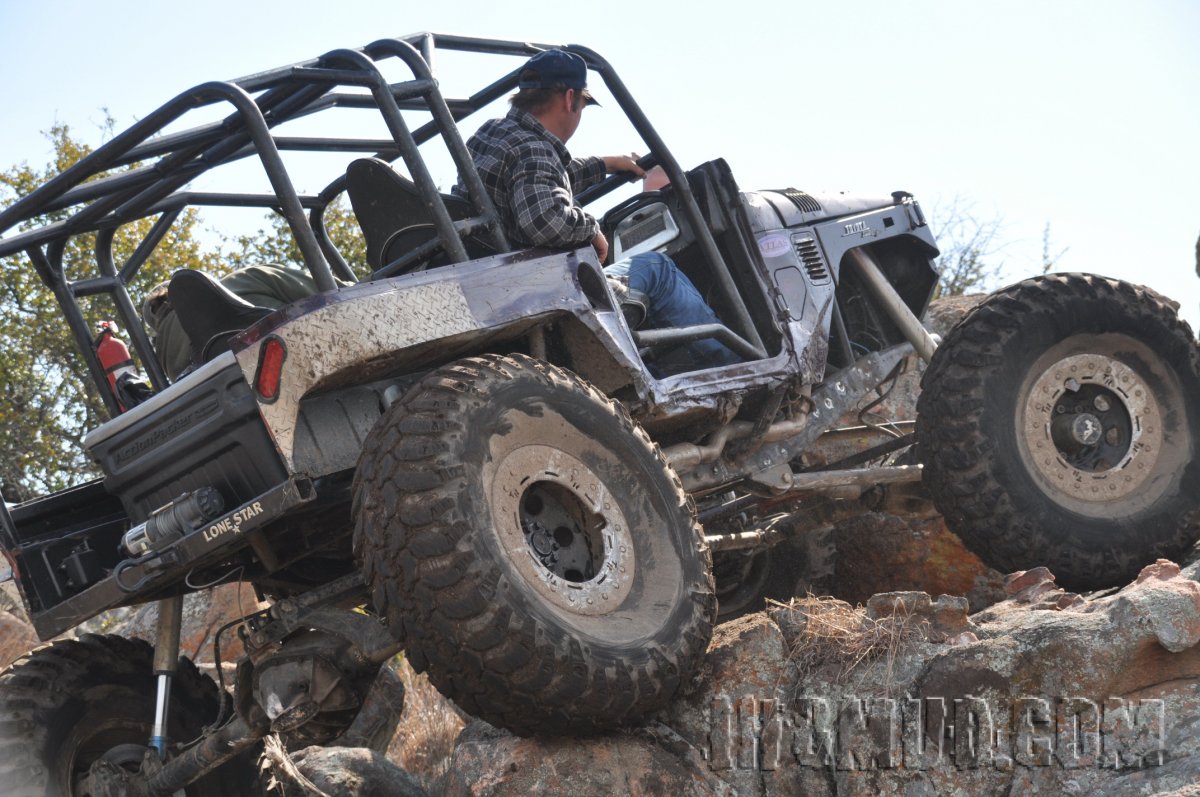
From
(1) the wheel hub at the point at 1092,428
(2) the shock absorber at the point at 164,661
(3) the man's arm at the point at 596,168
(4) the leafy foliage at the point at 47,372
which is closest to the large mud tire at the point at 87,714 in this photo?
(2) the shock absorber at the point at 164,661

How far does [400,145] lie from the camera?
162 inches

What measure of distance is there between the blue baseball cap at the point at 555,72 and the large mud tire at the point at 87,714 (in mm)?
2326

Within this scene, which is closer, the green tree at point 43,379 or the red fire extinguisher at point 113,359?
the red fire extinguisher at point 113,359

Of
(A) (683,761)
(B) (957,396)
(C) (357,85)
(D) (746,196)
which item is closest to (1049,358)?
(B) (957,396)

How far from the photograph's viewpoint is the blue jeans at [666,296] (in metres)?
4.93

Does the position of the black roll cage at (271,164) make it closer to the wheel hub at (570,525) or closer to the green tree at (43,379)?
the wheel hub at (570,525)

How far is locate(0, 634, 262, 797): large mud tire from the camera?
407 centimetres

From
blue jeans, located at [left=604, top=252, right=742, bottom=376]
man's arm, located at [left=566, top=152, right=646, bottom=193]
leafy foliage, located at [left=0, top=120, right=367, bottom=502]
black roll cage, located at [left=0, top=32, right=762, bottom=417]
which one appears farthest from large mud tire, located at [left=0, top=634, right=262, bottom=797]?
leafy foliage, located at [left=0, top=120, right=367, bottom=502]

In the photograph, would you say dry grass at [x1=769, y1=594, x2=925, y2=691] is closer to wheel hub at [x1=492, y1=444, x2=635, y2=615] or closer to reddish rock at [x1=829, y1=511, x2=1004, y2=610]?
wheel hub at [x1=492, y1=444, x2=635, y2=615]

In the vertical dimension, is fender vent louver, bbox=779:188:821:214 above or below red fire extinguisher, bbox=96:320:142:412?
below

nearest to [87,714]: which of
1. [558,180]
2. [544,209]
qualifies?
[544,209]

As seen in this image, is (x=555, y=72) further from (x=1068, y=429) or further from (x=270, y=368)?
(x=1068, y=429)

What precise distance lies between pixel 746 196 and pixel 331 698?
2631 millimetres

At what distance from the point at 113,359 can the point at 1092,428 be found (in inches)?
142
